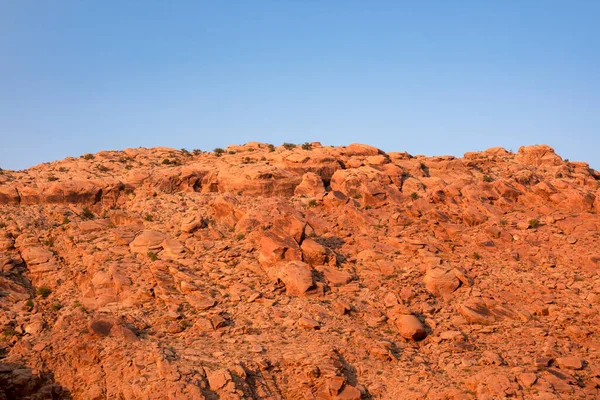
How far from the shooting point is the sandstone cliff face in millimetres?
22531

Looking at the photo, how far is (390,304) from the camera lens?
89.4 feet

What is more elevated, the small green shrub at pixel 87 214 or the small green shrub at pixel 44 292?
the small green shrub at pixel 87 214

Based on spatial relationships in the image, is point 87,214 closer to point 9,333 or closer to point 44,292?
point 44,292

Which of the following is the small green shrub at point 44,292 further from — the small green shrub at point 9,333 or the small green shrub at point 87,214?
the small green shrub at point 87,214

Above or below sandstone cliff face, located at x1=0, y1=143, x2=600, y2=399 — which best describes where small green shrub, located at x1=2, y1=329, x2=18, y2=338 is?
below

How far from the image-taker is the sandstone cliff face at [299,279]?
22531 mm

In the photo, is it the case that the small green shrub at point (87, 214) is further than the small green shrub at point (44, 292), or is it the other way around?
the small green shrub at point (87, 214)

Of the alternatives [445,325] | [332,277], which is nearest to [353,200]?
[332,277]

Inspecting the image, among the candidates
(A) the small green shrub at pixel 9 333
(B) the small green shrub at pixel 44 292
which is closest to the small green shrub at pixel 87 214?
(B) the small green shrub at pixel 44 292

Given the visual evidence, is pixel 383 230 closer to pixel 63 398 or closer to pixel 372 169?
pixel 372 169

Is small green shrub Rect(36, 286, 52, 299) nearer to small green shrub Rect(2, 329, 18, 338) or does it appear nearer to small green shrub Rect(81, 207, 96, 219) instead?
small green shrub Rect(2, 329, 18, 338)

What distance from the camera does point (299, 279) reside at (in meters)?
27.3

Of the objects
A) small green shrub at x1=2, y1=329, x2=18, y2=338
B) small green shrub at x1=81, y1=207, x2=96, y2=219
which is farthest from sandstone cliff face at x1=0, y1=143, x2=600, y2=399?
small green shrub at x1=81, y1=207, x2=96, y2=219

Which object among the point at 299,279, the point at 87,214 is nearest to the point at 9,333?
the point at 87,214
